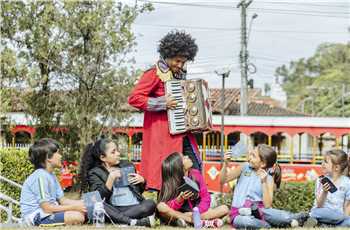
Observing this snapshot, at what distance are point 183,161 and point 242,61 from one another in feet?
69.0

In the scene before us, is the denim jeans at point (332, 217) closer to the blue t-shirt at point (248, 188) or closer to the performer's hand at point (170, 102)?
the blue t-shirt at point (248, 188)

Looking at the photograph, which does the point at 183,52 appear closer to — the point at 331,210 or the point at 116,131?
the point at 331,210

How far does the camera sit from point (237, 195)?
21.4 feet

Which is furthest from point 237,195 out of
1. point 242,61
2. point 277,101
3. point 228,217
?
point 277,101

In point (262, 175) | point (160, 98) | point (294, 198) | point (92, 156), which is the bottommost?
point (294, 198)

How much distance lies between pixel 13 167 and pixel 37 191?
5.14 metres

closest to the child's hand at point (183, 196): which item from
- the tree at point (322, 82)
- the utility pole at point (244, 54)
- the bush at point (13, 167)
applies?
the bush at point (13, 167)

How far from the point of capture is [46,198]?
6.00m

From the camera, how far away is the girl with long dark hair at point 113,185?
6207 mm

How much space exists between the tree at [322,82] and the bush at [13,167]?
46911 millimetres

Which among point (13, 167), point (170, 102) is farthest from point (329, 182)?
point (13, 167)

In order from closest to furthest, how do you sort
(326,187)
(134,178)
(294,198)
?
(134,178), (326,187), (294,198)

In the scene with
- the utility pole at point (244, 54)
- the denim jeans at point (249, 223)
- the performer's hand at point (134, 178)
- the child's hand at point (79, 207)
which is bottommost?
the denim jeans at point (249, 223)

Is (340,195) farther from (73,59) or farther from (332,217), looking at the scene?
(73,59)
